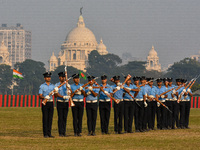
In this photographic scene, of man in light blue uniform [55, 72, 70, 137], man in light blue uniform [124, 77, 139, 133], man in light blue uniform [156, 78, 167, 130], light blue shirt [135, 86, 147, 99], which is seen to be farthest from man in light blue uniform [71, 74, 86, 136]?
man in light blue uniform [156, 78, 167, 130]

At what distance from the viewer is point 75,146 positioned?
961 inches

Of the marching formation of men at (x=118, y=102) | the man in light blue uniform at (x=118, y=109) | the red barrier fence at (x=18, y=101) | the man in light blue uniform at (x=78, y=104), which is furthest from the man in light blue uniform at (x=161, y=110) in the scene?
the red barrier fence at (x=18, y=101)

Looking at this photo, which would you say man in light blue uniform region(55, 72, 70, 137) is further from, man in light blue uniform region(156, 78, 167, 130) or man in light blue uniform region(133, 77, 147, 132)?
man in light blue uniform region(156, 78, 167, 130)

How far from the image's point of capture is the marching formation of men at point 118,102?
91.0ft

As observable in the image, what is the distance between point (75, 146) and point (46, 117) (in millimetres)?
3528

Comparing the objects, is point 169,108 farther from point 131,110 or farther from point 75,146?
point 75,146

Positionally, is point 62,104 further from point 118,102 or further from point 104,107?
point 118,102

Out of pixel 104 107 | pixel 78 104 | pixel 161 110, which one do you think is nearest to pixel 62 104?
pixel 78 104

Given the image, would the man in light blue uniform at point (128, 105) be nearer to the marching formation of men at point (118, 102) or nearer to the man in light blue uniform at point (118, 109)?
the marching formation of men at point (118, 102)

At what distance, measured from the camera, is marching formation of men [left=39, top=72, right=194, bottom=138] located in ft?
91.0

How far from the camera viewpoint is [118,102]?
29.8m

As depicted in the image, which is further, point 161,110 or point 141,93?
point 161,110

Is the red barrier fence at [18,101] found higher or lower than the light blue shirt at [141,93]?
lower

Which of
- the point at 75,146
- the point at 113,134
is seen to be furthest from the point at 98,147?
the point at 113,134
